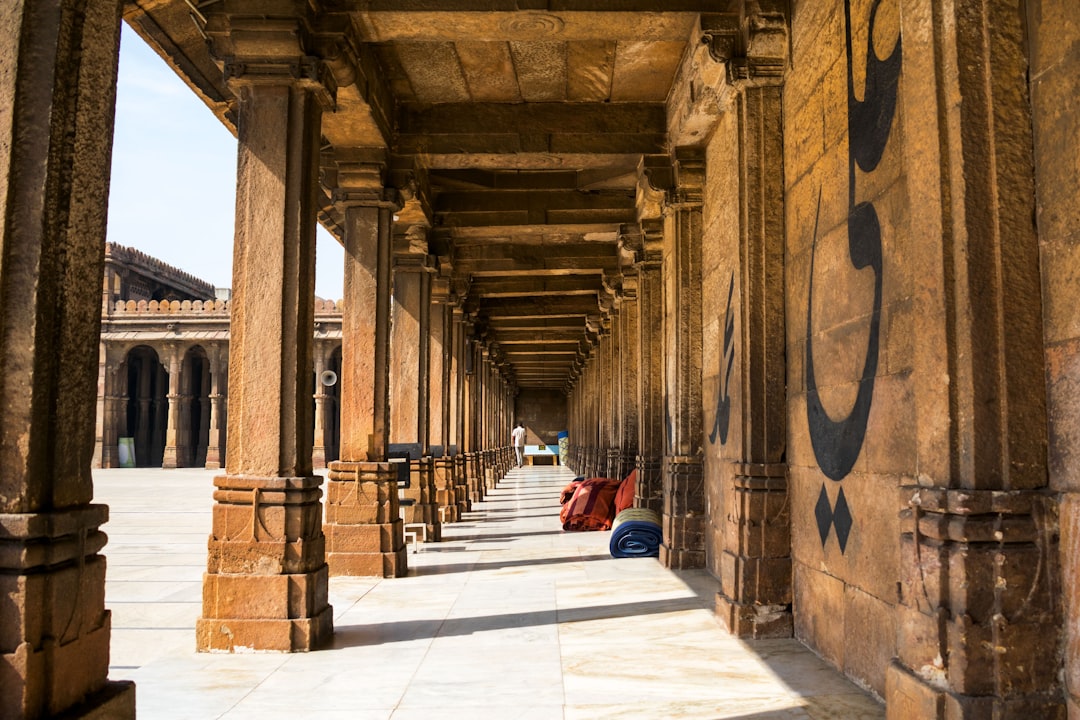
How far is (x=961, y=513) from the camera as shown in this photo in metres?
3.25

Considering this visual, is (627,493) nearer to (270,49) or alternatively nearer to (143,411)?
(270,49)

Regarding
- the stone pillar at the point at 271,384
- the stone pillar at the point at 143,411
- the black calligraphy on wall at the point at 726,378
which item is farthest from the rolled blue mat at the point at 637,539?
the stone pillar at the point at 143,411

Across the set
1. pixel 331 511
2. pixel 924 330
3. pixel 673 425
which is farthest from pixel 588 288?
pixel 924 330

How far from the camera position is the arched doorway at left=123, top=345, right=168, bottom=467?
4500 centimetres

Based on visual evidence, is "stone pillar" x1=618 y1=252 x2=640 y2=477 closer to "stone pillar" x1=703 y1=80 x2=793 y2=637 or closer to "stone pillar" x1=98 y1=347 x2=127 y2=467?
"stone pillar" x1=703 y1=80 x2=793 y2=637

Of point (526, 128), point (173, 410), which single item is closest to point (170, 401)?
point (173, 410)

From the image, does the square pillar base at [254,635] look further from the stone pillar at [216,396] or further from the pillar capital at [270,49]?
the stone pillar at [216,396]

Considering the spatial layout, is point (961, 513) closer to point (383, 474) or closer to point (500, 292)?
point (383, 474)

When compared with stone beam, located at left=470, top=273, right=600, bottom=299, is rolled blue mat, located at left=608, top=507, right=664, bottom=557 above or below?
below

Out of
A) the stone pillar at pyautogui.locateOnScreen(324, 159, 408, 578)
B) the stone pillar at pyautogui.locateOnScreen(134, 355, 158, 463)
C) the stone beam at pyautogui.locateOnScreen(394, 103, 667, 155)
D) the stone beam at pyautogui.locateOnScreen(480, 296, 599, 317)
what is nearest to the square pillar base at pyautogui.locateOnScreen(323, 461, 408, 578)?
the stone pillar at pyautogui.locateOnScreen(324, 159, 408, 578)

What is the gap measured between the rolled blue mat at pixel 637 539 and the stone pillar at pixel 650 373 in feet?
4.89

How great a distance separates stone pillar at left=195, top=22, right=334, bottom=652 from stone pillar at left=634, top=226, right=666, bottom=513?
6296 mm

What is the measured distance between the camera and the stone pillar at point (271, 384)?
6062mm

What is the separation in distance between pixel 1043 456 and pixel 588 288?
1620cm
